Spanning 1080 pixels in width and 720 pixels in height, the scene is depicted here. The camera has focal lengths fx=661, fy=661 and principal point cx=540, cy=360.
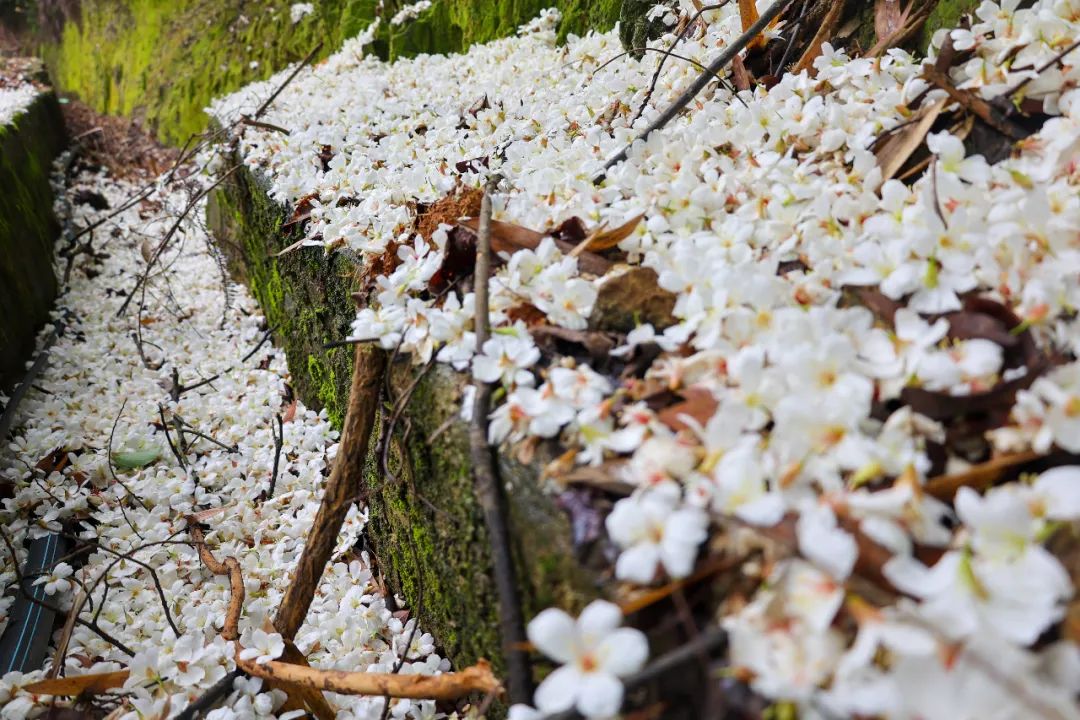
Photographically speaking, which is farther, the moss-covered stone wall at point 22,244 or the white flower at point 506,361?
the moss-covered stone wall at point 22,244

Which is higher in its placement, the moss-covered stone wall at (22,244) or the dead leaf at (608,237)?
the moss-covered stone wall at (22,244)

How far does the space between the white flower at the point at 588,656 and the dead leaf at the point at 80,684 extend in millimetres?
1290

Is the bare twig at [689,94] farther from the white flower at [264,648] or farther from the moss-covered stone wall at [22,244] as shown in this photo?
the moss-covered stone wall at [22,244]

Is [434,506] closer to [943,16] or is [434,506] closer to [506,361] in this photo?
[506,361]

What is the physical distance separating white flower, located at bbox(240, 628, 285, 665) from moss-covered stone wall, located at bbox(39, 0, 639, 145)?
8.98 feet

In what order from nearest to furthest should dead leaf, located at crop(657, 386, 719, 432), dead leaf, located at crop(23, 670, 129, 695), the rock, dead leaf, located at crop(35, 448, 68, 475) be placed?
dead leaf, located at crop(657, 386, 719, 432), the rock, dead leaf, located at crop(23, 670, 129, 695), dead leaf, located at crop(35, 448, 68, 475)

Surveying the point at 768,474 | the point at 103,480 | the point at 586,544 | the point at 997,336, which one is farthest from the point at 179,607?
the point at 997,336

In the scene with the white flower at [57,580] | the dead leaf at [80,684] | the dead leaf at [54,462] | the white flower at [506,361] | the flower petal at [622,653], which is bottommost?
the dead leaf at [80,684]

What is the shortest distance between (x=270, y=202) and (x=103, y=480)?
4.46 feet

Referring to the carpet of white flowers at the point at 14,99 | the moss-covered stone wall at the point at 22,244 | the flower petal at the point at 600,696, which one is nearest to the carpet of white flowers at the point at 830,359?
the flower petal at the point at 600,696

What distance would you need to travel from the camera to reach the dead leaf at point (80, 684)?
57.7 inches

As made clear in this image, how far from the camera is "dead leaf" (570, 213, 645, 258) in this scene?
1.39 meters

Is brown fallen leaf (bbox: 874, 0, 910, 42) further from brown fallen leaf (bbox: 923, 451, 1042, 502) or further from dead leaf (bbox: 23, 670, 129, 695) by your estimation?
dead leaf (bbox: 23, 670, 129, 695)

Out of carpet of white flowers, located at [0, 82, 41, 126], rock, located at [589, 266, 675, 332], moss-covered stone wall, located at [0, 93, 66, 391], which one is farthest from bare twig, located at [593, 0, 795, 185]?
carpet of white flowers, located at [0, 82, 41, 126]
